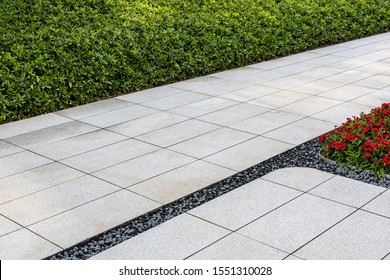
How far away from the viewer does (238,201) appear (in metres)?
4.66

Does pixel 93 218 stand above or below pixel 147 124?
below

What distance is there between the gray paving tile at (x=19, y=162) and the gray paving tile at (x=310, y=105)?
10.0ft

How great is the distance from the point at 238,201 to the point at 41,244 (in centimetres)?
156

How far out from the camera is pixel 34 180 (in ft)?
16.7

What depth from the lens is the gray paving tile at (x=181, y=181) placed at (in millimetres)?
4781

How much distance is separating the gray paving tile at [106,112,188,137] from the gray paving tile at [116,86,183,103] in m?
0.77

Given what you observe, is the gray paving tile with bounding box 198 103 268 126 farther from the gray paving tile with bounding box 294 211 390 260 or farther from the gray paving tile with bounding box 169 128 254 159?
the gray paving tile with bounding box 294 211 390 260

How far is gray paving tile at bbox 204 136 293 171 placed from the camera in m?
5.43

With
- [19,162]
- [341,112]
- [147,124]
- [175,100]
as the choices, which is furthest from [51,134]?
[341,112]

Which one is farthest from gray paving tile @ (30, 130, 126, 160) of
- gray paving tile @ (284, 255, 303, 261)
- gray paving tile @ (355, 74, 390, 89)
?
gray paving tile @ (355, 74, 390, 89)

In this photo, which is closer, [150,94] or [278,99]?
[278,99]

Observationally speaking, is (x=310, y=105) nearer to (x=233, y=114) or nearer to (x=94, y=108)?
(x=233, y=114)

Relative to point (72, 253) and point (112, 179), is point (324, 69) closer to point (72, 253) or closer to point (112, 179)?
point (112, 179)

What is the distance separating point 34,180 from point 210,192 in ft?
5.10
